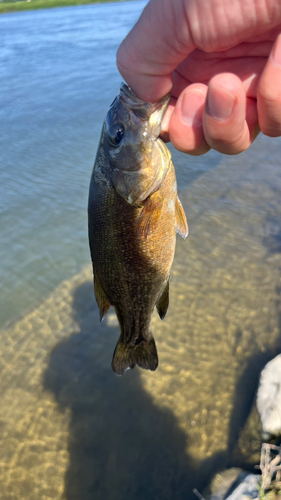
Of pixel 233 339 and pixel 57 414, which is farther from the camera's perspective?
pixel 233 339

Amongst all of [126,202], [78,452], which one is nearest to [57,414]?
[78,452]

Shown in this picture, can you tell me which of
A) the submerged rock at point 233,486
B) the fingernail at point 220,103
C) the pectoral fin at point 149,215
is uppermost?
the fingernail at point 220,103

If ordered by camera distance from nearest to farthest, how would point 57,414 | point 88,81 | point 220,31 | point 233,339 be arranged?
point 220,31
point 57,414
point 233,339
point 88,81

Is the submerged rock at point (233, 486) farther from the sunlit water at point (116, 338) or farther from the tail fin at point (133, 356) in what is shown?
the tail fin at point (133, 356)

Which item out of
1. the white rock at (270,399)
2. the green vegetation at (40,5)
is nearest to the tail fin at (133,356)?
the white rock at (270,399)

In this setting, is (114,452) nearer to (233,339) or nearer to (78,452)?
(78,452)

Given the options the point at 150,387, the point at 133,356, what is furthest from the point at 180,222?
the point at 150,387

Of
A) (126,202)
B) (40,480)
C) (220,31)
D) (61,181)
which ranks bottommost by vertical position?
(40,480)
